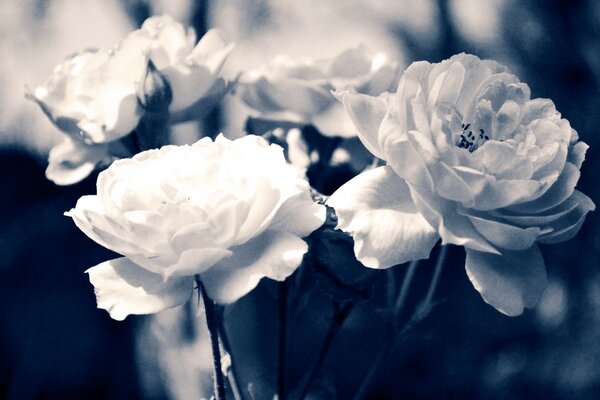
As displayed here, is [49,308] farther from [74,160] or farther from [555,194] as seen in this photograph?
[555,194]

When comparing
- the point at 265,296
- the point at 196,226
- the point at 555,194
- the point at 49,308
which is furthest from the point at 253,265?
the point at 49,308

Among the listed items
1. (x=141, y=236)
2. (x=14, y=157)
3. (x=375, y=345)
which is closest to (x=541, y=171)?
(x=141, y=236)

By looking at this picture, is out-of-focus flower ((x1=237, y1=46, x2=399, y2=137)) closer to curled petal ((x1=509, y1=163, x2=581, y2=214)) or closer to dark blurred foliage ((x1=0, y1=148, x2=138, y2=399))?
curled petal ((x1=509, y1=163, x2=581, y2=214))

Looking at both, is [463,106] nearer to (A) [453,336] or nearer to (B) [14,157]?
(A) [453,336]

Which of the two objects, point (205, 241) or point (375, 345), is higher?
point (205, 241)

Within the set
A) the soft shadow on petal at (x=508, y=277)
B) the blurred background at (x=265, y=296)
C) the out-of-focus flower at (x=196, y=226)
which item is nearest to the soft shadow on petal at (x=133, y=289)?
the out-of-focus flower at (x=196, y=226)

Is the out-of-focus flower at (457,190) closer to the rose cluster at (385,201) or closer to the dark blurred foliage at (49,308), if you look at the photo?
the rose cluster at (385,201)
